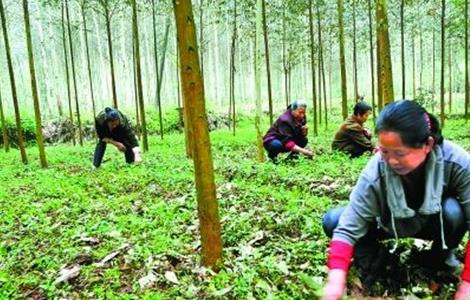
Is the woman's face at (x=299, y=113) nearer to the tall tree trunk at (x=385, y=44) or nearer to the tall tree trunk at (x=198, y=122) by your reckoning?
the tall tree trunk at (x=385, y=44)

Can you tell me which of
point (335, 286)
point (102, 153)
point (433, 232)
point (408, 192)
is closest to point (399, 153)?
point (408, 192)

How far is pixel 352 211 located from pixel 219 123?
80.6ft

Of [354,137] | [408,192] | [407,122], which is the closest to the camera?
[407,122]

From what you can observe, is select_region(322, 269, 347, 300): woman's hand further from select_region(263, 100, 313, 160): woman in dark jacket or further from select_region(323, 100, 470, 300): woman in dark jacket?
select_region(263, 100, 313, 160): woman in dark jacket

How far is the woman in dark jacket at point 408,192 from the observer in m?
2.42

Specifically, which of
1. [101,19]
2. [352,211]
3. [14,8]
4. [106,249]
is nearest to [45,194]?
[106,249]

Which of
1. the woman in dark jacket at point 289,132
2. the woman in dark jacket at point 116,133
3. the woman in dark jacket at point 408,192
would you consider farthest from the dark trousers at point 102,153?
the woman in dark jacket at point 408,192

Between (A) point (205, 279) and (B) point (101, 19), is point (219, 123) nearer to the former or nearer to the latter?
(B) point (101, 19)

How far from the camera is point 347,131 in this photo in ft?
31.2

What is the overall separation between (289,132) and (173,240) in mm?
5362

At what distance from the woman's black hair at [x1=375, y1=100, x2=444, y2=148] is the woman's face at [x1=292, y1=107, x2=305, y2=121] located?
679cm

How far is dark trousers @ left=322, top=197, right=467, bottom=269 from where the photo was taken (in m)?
2.93

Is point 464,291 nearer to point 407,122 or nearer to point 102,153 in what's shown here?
point 407,122

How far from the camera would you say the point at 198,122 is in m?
3.37
